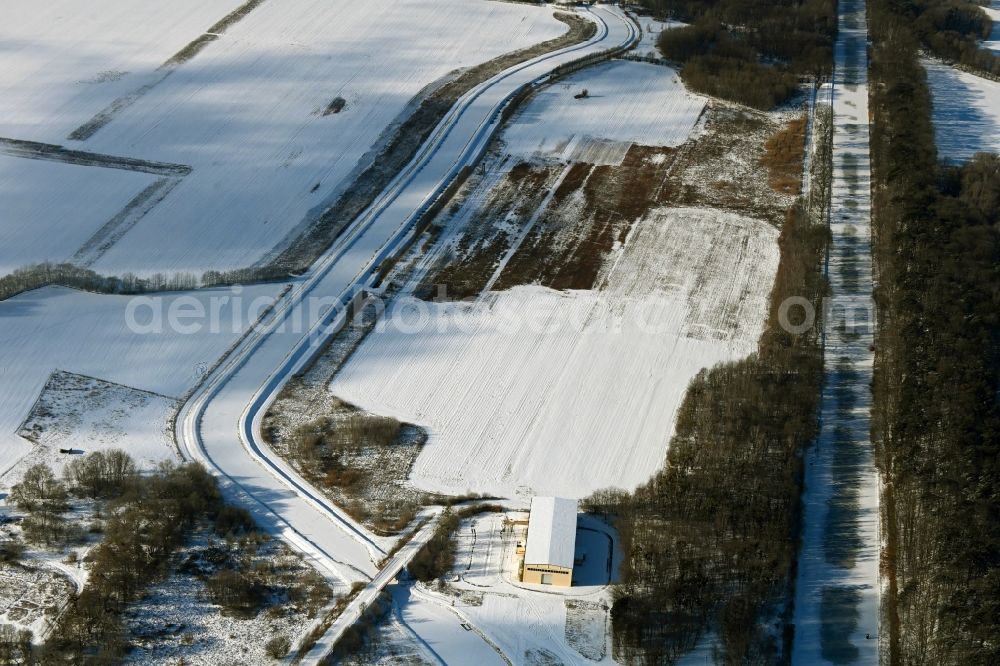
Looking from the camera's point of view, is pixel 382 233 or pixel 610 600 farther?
pixel 382 233

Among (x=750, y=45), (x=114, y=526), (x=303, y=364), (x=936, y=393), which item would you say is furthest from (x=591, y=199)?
(x=114, y=526)

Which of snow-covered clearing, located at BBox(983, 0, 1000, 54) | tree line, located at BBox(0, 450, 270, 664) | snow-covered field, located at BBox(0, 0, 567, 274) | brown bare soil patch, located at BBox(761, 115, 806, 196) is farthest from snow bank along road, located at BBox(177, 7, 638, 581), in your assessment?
snow-covered clearing, located at BBox(983, 0, 1000, 54)

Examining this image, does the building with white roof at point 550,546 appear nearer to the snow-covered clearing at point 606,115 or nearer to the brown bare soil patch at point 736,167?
the brown bare soil patch at point 736,167

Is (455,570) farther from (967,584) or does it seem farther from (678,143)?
(678,143)

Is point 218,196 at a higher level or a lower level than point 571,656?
higher

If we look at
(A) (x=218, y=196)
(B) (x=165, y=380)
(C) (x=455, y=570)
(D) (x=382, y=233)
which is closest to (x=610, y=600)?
(C) (x=455, y=570)

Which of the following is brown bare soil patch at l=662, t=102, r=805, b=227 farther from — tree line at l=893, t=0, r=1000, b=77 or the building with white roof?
the building with white roof

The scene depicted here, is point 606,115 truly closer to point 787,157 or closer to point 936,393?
point 787,157
